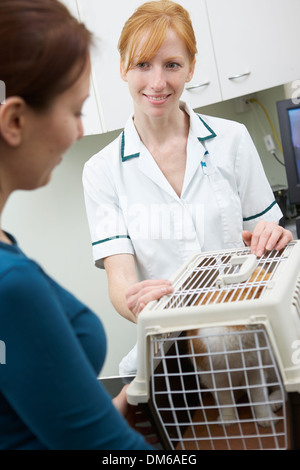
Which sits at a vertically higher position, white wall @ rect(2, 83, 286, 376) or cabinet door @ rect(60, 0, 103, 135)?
cabinet door @ rect(60, 0, 103, 135)

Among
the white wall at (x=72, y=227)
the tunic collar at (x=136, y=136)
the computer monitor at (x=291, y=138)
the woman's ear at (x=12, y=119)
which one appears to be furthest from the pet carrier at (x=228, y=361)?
the white wall at (x=72, y=227)

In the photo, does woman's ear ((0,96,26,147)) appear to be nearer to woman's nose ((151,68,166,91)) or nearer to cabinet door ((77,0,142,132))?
woman's nose ((151,68,166,91))

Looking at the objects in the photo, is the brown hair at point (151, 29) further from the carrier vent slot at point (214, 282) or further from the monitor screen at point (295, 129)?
the monitor screen at point (295, 129)

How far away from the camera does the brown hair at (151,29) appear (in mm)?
1322

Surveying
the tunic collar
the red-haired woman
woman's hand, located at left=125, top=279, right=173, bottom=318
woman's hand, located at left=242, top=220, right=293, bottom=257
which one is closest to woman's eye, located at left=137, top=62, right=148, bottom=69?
the red-haired woman

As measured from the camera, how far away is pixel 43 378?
550mm

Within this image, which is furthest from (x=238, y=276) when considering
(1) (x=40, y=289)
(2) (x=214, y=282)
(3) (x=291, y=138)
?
(3) (x=291, y=138)

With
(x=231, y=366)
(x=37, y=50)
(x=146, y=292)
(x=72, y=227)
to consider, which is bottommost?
(x=72, y=227)

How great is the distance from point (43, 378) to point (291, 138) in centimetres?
159

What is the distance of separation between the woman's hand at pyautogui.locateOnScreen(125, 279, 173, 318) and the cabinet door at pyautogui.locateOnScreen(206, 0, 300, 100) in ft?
4.26

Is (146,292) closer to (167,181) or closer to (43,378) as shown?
(43,378)

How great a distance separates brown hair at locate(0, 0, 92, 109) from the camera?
544 millimetres

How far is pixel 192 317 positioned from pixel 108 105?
143 cm
